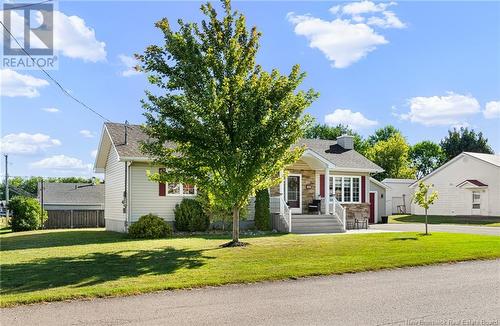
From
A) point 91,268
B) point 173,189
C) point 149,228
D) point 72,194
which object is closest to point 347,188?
point 173,189

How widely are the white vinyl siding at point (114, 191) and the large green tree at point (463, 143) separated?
52926 millimetres

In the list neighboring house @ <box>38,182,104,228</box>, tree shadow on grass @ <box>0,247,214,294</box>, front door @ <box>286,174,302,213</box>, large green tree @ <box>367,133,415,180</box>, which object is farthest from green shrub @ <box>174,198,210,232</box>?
large green tree @ <box>367,133,415,180</box>

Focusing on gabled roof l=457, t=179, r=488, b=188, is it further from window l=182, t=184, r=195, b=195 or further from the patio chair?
window l=182, t=184, r=195, b=195

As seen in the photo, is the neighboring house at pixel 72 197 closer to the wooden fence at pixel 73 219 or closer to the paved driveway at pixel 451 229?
the wooden fence at pixel 73 219

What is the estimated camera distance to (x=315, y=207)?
2591 centimetres

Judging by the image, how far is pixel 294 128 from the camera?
50.6 feet

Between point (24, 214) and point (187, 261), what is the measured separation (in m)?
19.0

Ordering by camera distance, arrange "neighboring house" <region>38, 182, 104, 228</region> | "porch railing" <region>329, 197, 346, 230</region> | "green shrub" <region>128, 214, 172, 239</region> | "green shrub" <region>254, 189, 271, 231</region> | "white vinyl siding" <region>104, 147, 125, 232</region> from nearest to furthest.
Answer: "green shrub" <region>128, 214, 172, 239</region> < "green shrub" <region>254, 189, 271, 231</region> < "white vinyl siding" <region>104, 147, 125, 232</region> < "porch railing" <region>329, 197, 346, 230</region> < "neighboring house" <region>38, 182, 104, 228</region>

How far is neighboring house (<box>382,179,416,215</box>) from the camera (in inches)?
1946

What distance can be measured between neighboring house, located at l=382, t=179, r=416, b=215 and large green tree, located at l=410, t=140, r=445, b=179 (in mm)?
35123

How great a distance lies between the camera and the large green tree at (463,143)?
6359 cm

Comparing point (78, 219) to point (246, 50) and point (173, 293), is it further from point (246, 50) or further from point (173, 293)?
point (173, 293)

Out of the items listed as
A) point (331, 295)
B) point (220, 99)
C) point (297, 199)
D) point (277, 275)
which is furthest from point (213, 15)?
point (297, 199)

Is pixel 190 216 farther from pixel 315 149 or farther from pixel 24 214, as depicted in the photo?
pixel 24 214
